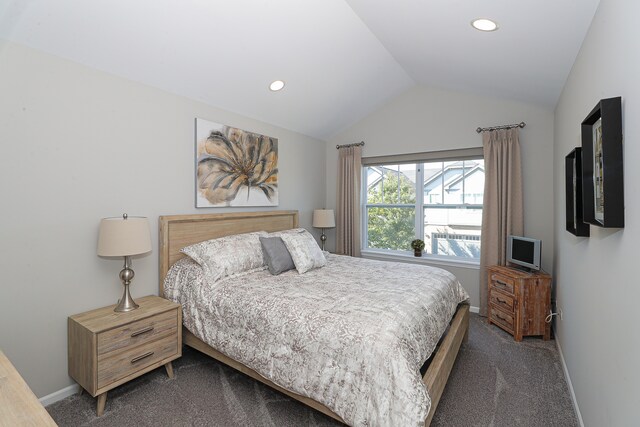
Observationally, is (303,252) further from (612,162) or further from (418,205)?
(612,162)

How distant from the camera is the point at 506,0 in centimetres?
176

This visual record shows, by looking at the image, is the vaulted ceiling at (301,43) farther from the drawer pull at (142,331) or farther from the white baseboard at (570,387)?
the white baseboard at (570,387)

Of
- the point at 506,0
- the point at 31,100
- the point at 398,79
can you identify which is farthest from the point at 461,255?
the point at 31,100

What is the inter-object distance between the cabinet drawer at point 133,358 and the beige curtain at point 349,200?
2779mm

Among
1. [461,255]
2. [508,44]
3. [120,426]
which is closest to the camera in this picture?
[120,426]

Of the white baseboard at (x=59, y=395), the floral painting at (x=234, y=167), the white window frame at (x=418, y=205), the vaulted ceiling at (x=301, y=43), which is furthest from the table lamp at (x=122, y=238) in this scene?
the white window frame at (x=418, y=205)

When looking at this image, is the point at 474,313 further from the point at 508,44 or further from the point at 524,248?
the point at 508,44

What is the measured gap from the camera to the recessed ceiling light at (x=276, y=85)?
3.18 meters

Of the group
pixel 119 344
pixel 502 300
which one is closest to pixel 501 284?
pixel 502 300

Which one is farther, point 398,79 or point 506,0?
point 398,79

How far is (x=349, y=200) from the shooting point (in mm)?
4641

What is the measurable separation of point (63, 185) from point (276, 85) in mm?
2054

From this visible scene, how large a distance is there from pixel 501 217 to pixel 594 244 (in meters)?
1.96

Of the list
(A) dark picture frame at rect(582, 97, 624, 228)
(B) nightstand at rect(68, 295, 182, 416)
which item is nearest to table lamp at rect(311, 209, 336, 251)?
(B) nightstand at rect(68, 295, 182, 416)
